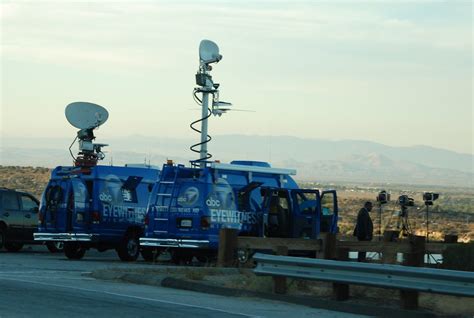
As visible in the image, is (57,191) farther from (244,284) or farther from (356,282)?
(356,282)

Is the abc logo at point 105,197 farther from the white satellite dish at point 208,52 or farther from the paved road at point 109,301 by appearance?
the paved road at point 109,301

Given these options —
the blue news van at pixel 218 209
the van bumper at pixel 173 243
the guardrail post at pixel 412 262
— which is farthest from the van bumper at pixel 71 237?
the guardrail post at pixel 412 262

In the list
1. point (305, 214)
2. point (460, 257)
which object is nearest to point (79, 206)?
point (305, 214)

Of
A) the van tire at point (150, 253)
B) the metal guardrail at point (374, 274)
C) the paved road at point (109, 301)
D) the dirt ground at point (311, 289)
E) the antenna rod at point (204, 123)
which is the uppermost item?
the antenna rod at point (204, 123)

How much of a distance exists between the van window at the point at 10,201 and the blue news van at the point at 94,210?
338 centimetres

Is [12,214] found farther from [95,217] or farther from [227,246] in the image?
[227,246]

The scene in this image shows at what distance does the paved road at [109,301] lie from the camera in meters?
15.0

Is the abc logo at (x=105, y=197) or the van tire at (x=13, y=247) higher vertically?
the abc logo at (x=105, y=197)

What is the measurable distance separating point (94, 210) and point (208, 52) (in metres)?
5.21

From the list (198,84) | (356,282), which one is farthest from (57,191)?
(356,282)

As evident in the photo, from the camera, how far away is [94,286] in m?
18.9

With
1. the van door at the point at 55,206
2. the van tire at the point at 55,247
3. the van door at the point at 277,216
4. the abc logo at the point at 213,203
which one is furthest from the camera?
the van tire at the point at 55,247

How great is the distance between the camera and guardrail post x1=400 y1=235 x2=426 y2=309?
16.0 m

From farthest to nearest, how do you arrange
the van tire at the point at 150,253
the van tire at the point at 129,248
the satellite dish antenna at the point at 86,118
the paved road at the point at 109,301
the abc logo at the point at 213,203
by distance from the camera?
the satellite dish antenna at the point at 86,118
the van tire at the point at 129,248
the van tire at the point at 150,253
the abc logo at the point at 213,203
the paved road at the point at 109,301
